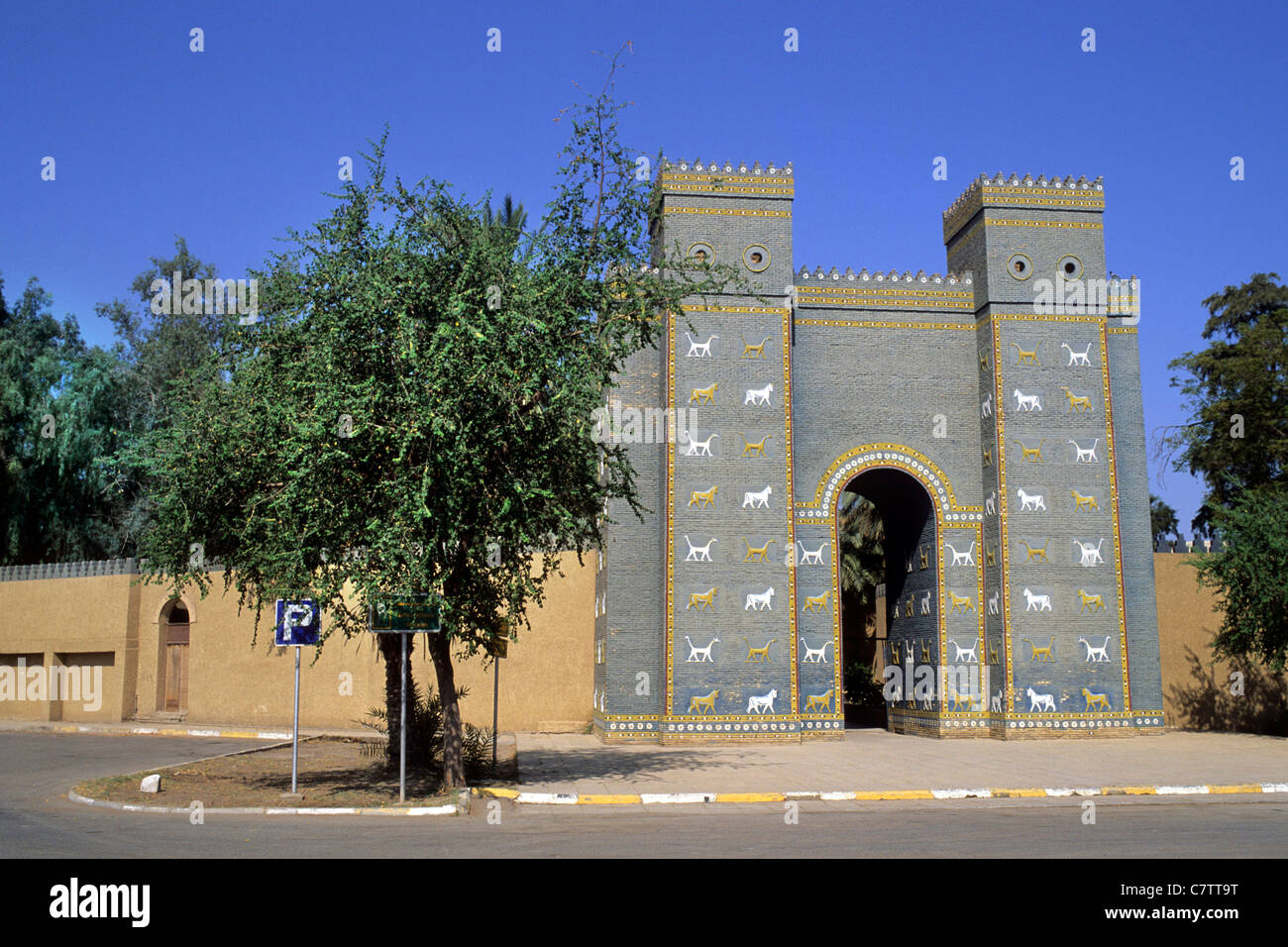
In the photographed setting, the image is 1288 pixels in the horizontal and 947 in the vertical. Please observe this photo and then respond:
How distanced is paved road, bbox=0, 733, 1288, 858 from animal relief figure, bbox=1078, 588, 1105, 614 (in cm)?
980

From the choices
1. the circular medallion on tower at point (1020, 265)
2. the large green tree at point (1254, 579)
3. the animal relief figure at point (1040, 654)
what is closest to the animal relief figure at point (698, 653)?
the animal relief figure at point (1040, 654)

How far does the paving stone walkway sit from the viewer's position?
52.6 feet

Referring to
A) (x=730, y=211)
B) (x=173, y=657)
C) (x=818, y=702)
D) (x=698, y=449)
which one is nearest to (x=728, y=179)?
(x=730, y=211)

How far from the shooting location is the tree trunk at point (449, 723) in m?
14.6

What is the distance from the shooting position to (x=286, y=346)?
14477 mm

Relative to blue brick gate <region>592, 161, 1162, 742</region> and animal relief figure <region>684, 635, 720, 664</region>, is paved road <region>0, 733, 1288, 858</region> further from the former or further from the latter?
blue brick gate <region>592, 161, 1162, 742</region>

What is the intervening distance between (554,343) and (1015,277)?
15031 mm

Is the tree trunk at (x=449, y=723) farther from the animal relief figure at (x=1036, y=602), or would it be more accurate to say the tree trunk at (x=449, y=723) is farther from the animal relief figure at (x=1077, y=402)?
the animal relief figure at (x=1077, y=402)

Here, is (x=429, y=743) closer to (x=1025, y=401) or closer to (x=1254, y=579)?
(x=1025, y=401)

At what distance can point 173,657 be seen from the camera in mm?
29906

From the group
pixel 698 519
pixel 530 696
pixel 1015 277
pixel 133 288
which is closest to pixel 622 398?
pixel 698 519

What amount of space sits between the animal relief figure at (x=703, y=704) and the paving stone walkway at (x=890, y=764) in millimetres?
875

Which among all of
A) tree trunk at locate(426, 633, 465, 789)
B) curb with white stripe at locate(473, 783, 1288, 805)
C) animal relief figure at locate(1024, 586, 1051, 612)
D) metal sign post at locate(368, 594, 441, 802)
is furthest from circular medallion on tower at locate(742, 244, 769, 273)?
metal sign post at locate(368, 594, 441, 802)

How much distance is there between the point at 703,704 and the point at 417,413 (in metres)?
12.1
